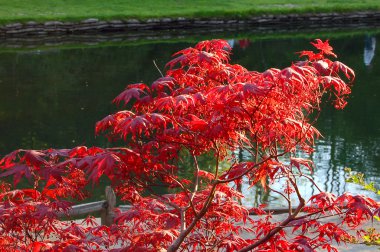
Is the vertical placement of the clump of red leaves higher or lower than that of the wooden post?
higher

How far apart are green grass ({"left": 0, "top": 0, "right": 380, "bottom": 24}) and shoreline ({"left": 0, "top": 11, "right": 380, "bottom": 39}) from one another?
1.05ft

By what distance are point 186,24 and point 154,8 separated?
2.80 metres

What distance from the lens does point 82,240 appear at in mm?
5215

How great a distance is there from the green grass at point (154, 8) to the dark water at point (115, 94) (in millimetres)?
4944

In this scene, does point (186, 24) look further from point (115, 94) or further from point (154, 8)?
point (115, 94)

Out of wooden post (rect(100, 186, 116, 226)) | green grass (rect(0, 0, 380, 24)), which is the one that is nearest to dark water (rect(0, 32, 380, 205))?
wooden post (rect(100, 186, 116, 226))

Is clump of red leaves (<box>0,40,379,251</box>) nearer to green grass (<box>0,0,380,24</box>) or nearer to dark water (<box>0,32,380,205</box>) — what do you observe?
dark water (<box>0,32,380,205</box>)

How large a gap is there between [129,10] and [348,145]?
78.6ft

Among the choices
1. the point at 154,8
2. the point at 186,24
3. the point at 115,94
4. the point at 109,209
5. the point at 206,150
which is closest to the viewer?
the point at 206,150

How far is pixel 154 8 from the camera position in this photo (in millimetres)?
39875

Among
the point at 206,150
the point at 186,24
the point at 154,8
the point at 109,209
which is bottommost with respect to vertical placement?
the point at 186,24

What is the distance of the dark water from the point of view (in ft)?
51.8

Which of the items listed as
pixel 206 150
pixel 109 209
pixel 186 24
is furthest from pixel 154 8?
pixel 206 150

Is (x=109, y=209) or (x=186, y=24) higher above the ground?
(x=109, y=209)
